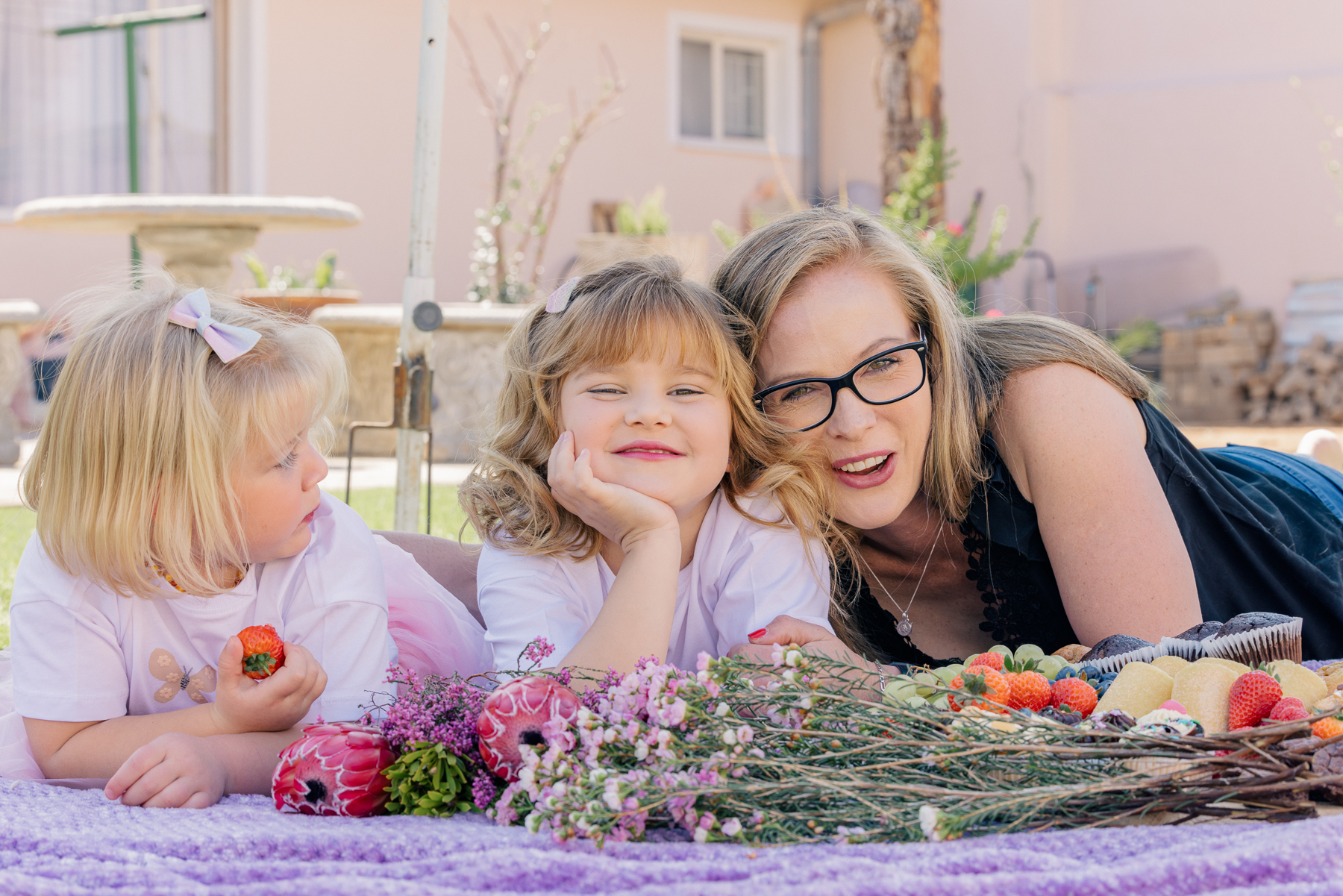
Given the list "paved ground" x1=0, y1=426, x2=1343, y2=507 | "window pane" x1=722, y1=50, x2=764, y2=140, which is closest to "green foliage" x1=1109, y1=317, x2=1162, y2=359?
"paved ground" x1=0, y1=426, x2=1343, y2=507

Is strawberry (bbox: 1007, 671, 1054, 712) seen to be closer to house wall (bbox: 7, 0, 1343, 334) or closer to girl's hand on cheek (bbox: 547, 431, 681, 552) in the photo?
girl's hand on cheek (bbox: 547, 431, 681, 552)

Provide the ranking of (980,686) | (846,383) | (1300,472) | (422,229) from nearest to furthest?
(980,686), (846,383), (1300,472), (422,229)

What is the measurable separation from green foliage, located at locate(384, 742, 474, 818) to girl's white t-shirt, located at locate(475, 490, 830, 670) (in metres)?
0.39

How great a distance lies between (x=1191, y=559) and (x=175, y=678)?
2.13 m

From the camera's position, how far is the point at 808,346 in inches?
94.0

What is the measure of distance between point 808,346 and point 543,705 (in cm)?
107

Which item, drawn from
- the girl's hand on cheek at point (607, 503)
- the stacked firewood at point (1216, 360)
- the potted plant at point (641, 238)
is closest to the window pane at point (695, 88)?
the potted plant at point (641, 238)

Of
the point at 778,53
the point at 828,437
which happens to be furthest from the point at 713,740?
the point at 778,53

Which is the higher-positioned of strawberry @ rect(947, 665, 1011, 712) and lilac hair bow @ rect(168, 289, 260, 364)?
lilac hair bow @ rect(168, 289, 260, 364)

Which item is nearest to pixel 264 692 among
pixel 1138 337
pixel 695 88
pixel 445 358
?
pixel 445 358

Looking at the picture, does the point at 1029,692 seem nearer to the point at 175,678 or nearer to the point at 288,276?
the point at 175,678

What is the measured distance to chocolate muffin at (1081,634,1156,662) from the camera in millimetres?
2047

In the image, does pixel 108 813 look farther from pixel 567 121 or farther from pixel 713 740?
pixel 567 121

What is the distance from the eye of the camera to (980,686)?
166 cm
